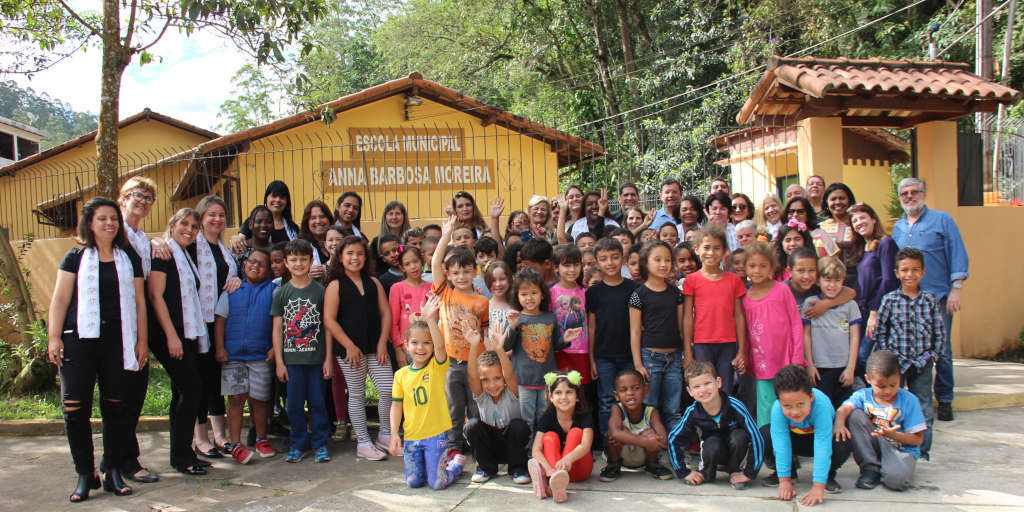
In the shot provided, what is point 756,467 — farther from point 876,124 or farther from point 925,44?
point 925,44

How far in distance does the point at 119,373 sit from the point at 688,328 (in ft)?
11.3

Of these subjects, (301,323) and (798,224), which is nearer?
(301,323)

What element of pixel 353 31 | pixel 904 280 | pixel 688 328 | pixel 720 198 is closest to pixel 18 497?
pixel 688 328

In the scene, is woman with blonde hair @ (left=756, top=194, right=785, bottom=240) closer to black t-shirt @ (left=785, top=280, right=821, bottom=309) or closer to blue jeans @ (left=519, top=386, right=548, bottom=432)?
black t-shirt @ (left=785, top=280, right=821, bottom=309)

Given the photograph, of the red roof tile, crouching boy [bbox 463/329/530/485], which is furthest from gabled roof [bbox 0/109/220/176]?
the red roof tile

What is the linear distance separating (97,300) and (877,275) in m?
5.12

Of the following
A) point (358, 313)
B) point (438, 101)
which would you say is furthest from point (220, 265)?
point (438, 101)

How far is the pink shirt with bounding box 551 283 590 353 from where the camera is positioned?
14.6ft

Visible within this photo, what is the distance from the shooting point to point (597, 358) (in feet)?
14.8

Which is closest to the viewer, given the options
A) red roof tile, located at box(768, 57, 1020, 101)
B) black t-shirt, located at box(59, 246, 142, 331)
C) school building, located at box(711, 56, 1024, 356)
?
black t-shirt, located at box(59, 246, 142, 331)

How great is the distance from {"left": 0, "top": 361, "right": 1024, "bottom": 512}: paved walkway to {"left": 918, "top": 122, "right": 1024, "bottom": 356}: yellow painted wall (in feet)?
9.65

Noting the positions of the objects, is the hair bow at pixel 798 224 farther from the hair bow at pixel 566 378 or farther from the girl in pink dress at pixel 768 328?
the hair bow at pixel 566 378

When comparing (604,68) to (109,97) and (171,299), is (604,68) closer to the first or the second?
(109,97)

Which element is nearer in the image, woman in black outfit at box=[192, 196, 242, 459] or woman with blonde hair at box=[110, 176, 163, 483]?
woman with blonde hair at box=[110, 176, 163, 483]
